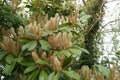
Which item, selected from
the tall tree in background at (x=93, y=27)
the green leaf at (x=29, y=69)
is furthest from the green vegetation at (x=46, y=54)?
the tall tree in background at (x=93, y=27)

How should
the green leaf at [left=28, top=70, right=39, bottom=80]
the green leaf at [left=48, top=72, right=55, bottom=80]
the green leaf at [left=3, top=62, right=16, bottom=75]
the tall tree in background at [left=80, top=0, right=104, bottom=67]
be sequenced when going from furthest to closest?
the tall tree in background at [left=80, top=0, right=104, bottom=67]
the green leaf at [left=3, top=62, right=16, bottom=75]
the green leaf at [left=28, top=70, right=39, bottom=80]
the green leaf at [left=48, top=72, right=55, bottom=80]

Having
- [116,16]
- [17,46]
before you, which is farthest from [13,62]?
[116,16]

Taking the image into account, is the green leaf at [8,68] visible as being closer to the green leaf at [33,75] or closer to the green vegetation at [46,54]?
the green vegetation at [46,54]

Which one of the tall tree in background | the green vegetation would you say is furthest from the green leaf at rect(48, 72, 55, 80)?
the tall tree in background

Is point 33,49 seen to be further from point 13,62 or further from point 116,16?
point 116,16

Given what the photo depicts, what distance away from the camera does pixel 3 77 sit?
3.12m

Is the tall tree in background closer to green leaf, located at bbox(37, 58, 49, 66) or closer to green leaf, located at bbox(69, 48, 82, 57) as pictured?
green leaf, located at bbox(69, 48, 82, 57)

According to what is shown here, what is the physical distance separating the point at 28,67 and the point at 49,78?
0.25 m

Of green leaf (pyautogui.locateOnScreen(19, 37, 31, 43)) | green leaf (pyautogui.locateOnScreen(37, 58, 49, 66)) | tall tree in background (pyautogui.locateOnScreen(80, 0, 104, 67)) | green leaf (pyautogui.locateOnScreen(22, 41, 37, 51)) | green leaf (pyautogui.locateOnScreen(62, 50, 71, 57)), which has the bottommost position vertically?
tall tree in background (pyautogui.locateOnScreen(80, 0, 104, 67))

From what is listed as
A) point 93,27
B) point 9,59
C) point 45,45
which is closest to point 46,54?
point 45,45

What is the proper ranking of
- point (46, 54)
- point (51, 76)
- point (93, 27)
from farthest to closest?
point (93, 27) < point (46, 54) < point (51, 76)

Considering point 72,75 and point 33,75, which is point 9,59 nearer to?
point 33,75

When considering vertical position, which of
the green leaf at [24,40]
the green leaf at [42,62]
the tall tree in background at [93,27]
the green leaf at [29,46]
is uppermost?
the green leaf at [24,40]

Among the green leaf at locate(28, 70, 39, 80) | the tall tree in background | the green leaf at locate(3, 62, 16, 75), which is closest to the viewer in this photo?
the green leaf at locate(28, 70, 39, 80)
